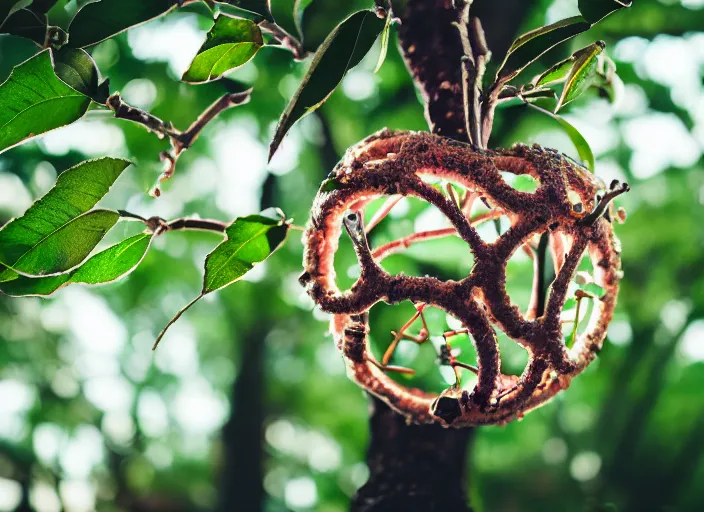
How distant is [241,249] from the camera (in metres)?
0.54

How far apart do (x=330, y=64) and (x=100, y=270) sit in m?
0.33

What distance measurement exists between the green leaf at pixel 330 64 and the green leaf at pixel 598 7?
185mm

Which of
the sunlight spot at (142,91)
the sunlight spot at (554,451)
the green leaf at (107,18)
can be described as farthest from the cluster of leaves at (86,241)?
the sunlight spot at (554,451)

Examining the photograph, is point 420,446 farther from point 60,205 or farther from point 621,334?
point 621,334

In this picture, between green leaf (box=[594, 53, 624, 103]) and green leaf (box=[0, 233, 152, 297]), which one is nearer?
green leaf (box=[0, 233, 152, 297])

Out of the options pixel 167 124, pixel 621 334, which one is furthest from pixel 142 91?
pixel 621 334

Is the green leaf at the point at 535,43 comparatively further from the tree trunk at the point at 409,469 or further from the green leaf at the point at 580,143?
the tree trunk at the point at 409,469

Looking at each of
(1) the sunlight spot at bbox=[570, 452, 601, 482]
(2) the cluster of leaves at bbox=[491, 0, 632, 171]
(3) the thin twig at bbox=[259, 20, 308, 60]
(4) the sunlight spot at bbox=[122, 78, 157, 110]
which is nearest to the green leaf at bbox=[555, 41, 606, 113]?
(2) the cluster of leaves at bbox=[491, 0, 632, 171]

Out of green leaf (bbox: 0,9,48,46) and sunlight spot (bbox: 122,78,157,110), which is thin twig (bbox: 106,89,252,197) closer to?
green leaf (bbox: 0,9,48,46)

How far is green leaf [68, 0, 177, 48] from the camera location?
50 cm

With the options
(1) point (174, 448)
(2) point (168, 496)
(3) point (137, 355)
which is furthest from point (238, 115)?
(1) point (174, 448)

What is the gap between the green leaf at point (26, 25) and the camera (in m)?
0.48

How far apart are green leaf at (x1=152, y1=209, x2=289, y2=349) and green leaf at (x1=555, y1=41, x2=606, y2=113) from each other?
313 millimetres

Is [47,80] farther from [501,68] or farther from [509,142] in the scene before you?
[509,142]
